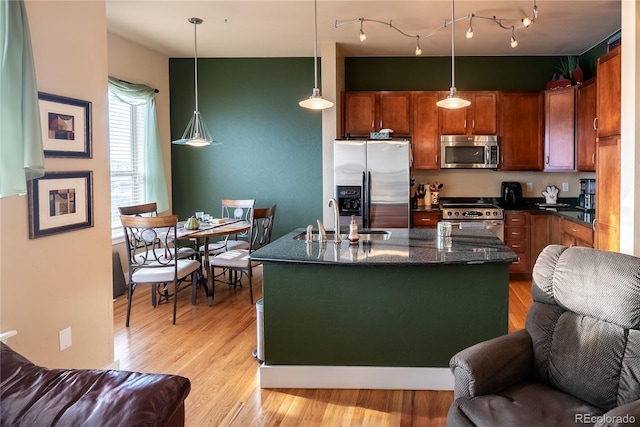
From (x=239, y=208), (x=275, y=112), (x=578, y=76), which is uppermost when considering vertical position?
(x=578, y=76)

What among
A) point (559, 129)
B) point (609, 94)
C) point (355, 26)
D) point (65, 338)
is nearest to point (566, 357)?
point (65, 338)

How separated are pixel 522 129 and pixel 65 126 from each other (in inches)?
205

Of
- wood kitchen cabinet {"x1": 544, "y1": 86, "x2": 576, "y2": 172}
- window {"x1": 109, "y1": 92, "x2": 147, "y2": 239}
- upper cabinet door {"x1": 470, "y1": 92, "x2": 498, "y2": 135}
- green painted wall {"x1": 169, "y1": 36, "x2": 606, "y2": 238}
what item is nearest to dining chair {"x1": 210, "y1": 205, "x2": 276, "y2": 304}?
window {"x1": 109, "y1": 92, "x2": 147, "y2": 239}

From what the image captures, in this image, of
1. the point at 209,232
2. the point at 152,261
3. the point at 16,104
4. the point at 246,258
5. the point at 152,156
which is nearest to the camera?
the point at 16,104

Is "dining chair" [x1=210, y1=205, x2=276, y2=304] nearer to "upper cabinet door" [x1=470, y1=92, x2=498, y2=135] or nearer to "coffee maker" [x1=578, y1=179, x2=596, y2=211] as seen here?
"upper cabinet door" [x1=470, y1=92, x2=498, y2=135]

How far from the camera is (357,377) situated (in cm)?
307

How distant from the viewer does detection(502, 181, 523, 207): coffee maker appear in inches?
251

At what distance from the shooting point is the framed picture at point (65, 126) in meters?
2.69

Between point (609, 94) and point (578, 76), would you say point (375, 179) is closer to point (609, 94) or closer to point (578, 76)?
point (609, 94)

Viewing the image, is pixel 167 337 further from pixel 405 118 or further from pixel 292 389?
pixel 405 118

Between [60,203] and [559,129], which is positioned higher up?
[559,129]

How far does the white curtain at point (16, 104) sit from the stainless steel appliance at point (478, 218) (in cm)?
466

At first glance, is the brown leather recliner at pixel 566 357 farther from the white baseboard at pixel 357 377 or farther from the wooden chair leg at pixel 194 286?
the wooden chair leg at pixel 194 286

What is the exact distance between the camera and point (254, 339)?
13.2 ft
